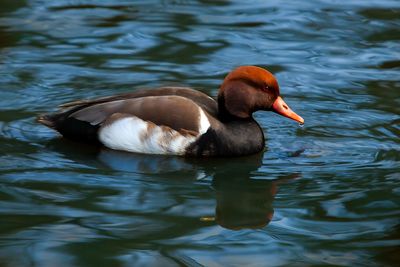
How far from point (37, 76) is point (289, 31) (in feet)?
9.50

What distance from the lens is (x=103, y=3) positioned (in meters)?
11.8

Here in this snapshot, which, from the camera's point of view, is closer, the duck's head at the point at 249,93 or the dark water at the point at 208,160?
the dark water at the point at 208,160

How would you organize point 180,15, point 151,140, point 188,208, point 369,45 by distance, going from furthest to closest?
point 180,15 → point 369,45 → point 151,140 → point 188,208

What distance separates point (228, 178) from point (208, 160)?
1.40 ft

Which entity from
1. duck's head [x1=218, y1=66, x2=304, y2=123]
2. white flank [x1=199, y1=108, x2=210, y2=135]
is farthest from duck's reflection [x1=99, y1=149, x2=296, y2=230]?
duck's head [x1=218, y1=66, x2=304, y2=123]

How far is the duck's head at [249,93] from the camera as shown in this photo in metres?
7.75

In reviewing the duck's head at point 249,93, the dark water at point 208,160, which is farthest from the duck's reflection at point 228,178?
the duck's head at point 249,93

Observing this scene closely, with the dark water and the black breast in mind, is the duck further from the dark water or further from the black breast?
the dark water

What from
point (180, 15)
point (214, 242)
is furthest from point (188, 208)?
point (180, 15)

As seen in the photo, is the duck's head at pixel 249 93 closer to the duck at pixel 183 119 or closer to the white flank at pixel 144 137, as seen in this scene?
the duck at pixel 183 119

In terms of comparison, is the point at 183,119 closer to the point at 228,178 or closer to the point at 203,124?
the point at 203,124

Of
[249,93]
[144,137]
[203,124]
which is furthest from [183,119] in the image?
[249,93]

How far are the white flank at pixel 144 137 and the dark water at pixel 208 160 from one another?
10 cm

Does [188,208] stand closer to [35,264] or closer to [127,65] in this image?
[35,264]
